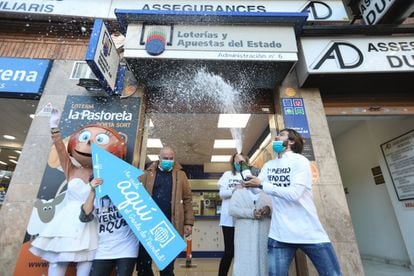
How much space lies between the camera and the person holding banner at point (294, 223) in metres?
1.59

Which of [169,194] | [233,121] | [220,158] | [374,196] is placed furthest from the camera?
[220,158]

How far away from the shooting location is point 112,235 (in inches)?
74.0

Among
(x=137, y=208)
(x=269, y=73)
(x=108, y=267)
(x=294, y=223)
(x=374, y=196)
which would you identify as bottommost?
(x=108, y=267)

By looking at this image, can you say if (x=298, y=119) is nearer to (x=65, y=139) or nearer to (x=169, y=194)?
(x=169, y=194)

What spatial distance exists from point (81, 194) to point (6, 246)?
4.76ft

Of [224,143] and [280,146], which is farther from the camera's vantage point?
[224,143]

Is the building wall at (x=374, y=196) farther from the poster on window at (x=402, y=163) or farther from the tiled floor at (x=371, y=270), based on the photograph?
the tiled floor at (x=371, y=270)

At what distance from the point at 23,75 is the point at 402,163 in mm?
6240

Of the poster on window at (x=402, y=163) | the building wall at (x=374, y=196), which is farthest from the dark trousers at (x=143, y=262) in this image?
→ the poster on window at (x=402, y=163)

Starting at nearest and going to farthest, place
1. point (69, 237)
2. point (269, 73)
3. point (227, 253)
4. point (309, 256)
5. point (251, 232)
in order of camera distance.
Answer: point (309, 256), point (69, 237), point (251, 232), point (227, 253), point (269, 73)

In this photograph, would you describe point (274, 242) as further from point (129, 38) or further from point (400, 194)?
point (400, 194)

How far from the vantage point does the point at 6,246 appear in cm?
248

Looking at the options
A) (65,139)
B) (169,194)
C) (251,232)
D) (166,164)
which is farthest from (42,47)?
(251,232)

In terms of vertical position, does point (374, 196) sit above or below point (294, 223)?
above
